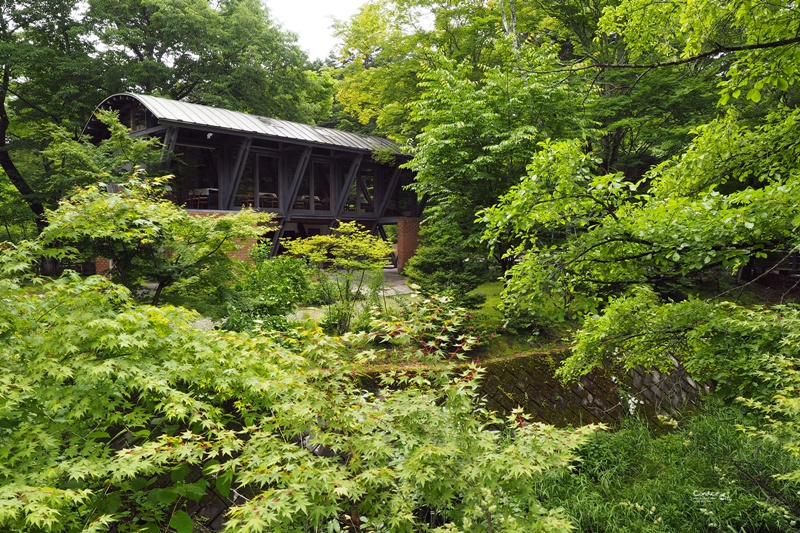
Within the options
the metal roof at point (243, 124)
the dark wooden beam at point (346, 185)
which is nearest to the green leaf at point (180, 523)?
the metal roof at point (243, 124)

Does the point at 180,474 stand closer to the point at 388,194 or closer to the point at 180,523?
the point at 180,523

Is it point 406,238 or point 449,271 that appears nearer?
point 449,271

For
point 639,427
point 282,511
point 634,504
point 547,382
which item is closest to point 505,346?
point 547,382

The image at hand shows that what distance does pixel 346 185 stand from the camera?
766 inches

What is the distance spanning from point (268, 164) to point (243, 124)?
275 cm

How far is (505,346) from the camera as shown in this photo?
936 cm

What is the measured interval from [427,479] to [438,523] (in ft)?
4.45

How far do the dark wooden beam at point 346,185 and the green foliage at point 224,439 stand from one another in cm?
1578

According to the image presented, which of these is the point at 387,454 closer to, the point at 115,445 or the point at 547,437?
the point at 547,437

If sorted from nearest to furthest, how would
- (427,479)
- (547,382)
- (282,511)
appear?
(282,511) < (427,479) < (547,382)

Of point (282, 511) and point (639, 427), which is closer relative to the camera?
point (282, 511)

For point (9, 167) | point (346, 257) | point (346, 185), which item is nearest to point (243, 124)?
point (346, 185)

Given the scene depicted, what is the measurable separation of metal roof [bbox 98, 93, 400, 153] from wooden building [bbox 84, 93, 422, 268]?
0.03m

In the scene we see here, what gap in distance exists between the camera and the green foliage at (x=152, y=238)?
5.38 meters
